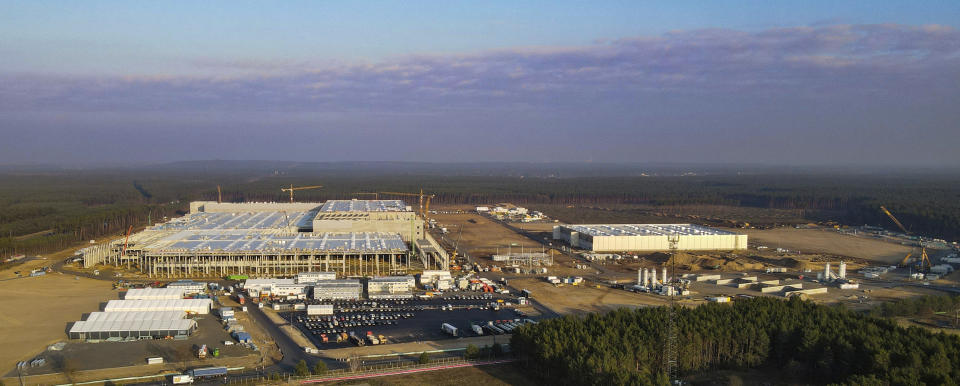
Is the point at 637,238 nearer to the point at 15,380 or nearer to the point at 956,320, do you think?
the point at 956,320

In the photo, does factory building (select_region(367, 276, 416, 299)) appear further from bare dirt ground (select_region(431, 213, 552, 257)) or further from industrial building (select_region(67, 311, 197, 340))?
bare dirt ground (select_region(431, 213, 552, 257))

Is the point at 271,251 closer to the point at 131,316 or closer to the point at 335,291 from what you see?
the point at 335,291

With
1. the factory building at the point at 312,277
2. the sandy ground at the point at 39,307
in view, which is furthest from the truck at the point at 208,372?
the factory building at the point at 312,277

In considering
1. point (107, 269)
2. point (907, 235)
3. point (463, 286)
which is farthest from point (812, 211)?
point (107, 269)

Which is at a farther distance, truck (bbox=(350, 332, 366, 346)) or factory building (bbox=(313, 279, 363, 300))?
factory building (bbox=(313, 279, 363, 300))

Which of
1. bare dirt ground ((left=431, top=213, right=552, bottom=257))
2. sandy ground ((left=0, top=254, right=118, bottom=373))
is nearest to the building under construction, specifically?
sandy ground ((left=0, top=254, right=118, bottom=373))

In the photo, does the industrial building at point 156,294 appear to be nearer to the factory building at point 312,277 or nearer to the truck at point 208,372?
the factory building at point 312,277

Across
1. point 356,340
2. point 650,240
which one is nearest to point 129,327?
point 356,340
